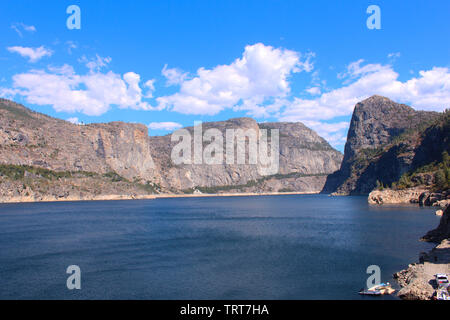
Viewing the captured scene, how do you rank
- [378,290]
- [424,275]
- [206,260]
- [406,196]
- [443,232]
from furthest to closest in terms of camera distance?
[406,196], [443,232], [206,260], [424,275], [378,290]

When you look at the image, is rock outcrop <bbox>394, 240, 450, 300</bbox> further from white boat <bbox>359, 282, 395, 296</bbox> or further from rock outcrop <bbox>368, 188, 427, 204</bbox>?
rock outcrop <bbox>368, 188, 427, 204</bbox>

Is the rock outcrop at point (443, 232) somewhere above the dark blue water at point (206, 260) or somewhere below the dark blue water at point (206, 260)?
above

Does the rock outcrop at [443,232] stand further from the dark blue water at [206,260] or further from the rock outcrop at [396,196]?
the rock outcrop at [396,196]

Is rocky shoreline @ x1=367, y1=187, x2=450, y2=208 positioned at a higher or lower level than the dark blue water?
higher

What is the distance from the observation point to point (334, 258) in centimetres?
4769

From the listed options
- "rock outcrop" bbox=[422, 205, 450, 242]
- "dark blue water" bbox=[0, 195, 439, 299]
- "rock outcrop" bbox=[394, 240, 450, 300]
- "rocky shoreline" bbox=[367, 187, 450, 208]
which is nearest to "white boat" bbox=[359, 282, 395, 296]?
"dark blue water" bbox=[0, 195, 439, 299]

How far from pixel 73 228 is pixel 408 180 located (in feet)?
455

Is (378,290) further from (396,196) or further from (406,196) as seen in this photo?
(396,196)

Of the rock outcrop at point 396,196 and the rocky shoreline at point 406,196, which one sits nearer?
the rocky shoreline at point 406,196

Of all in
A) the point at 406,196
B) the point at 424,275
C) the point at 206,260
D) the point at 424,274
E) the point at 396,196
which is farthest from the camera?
the point at 396,196

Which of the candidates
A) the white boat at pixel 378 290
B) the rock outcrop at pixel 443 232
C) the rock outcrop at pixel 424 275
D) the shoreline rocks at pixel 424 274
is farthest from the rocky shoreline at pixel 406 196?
the white boat at pixel 378 290

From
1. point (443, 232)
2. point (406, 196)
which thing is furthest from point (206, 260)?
point (406, 196)
